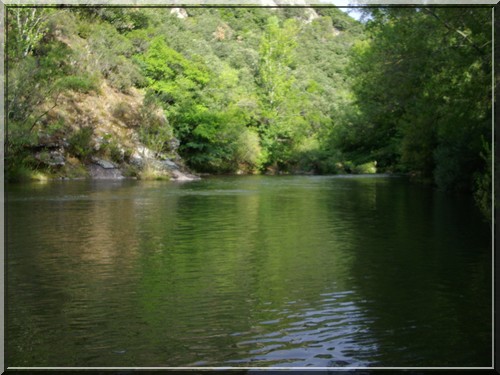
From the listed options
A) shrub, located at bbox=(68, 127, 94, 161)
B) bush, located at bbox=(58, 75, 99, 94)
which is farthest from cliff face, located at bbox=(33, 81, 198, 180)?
bush, located at bbox=(58, 75, 99, 94)

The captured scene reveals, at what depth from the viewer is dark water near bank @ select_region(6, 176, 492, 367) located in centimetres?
597

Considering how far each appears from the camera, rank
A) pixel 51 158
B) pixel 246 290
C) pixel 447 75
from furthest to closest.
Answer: pixel 51 158, pixel 447 75, pixel 246 290

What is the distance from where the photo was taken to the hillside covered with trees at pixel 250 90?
17.5 meters

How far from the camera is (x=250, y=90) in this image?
53375 millimetres

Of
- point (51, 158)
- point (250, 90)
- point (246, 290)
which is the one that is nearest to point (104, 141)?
point (51, 158)

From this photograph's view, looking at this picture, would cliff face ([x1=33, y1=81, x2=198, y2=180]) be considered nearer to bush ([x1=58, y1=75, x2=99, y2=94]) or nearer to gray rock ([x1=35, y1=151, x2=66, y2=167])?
gray rock ([x1=35, y1=151, x2=66, y2=167])

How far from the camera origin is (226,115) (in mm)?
52594

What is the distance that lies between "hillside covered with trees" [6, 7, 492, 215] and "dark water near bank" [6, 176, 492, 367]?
14.5ft

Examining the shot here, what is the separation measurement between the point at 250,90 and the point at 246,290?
45638 millimetres

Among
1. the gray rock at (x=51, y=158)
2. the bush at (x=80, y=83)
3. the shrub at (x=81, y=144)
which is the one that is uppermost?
the bush at (x=80, y=83)

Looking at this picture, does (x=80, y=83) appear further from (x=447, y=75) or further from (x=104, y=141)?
(x=447, y=75)

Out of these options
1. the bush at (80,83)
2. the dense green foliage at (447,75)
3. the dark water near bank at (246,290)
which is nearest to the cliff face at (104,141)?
the bush at (80,83)

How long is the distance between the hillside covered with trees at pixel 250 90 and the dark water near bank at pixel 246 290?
174 inches

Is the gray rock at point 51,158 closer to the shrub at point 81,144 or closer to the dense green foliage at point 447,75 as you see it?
the shrub at point 81,144
